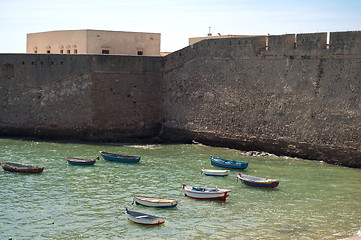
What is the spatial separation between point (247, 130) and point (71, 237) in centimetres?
1246

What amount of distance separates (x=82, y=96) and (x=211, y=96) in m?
6.24

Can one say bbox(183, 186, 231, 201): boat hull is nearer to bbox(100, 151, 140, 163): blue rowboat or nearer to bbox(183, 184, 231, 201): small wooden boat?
bbox(183, 184, 231, 201): small wooden boat

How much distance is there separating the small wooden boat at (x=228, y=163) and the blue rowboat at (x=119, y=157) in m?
3.00

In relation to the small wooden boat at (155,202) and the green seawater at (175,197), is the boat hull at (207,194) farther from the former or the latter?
the small wooden boat at (155,202)

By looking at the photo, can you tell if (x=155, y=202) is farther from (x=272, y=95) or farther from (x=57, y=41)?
(x=57, y=41)

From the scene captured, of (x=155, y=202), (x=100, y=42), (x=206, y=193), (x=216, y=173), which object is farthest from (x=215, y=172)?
(x=100, y=42)

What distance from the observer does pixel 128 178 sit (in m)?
20.5

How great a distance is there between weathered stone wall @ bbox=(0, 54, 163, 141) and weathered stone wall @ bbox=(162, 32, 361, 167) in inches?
46.0

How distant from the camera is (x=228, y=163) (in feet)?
72.2

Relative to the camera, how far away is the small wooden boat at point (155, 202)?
16.5 m

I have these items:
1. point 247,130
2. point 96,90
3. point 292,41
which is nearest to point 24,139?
point 96,90

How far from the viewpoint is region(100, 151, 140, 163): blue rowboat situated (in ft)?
75.7

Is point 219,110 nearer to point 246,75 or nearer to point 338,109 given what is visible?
point 246,75

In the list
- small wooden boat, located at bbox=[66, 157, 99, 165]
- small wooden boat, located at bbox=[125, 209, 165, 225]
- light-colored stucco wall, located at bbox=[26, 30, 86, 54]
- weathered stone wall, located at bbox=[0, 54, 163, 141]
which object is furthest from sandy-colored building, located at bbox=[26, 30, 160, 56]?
small wooden boat, located at bbox=[125, 209, 165, 225]
